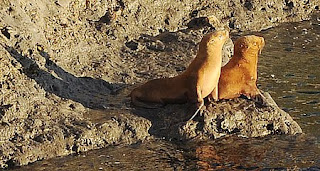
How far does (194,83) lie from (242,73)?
0.80m

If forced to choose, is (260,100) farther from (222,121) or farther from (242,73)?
(222,121)

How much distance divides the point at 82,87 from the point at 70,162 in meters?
1.85

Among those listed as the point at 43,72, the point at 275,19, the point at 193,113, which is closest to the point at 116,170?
the point at 193,113

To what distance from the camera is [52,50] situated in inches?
404

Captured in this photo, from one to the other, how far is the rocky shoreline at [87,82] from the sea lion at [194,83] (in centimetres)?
15

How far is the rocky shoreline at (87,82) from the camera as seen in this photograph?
8.42m

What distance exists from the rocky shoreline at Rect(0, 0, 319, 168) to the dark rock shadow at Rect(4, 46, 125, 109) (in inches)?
0.5

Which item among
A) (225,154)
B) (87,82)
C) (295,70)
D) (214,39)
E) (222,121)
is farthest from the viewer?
(295,70)

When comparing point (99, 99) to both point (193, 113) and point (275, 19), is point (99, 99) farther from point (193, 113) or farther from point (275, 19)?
point (275, 19)

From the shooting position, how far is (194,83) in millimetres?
8883

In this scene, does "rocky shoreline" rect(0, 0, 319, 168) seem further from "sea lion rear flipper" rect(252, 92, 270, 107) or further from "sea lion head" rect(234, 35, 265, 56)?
"sea lion head" rect(234, 35, 265, 56)

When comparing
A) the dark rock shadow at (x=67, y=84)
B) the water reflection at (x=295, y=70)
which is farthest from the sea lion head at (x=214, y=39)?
the water reflection at (x=295, y=70)

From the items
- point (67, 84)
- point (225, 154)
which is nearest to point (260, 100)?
point (225, 154)

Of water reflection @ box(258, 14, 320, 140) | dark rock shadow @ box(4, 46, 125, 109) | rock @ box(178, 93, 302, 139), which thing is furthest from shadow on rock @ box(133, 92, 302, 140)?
dark rock shadow @ box(4, 46, 125, 109)
